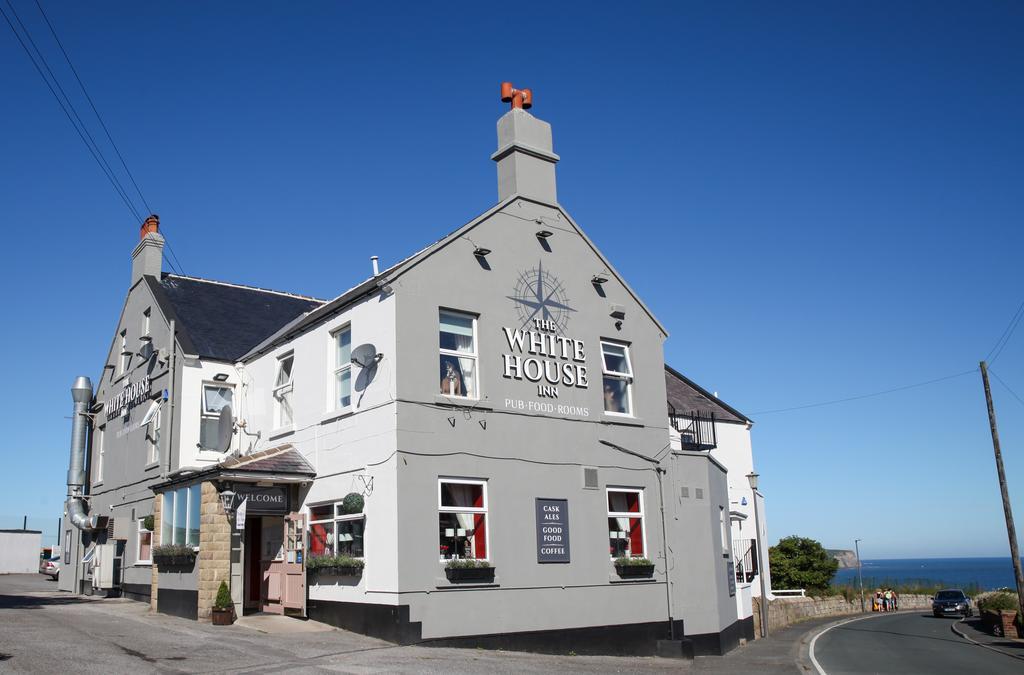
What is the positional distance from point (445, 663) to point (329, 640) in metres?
2.81

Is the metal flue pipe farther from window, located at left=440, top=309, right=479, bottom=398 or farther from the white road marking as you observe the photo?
the white road marking

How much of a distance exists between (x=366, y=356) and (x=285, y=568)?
206 inches

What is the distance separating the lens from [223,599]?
17.3 m

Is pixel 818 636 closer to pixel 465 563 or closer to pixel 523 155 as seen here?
pixel 465 563

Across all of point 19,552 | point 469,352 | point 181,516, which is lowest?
point 19,552

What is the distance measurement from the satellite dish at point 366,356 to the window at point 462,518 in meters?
2.61

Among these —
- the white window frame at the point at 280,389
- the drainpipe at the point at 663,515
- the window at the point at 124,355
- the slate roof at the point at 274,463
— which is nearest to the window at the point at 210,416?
the white window frame at the point at 280,389

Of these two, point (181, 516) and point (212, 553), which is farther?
point (181, 516)

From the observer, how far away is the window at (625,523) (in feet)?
63.3

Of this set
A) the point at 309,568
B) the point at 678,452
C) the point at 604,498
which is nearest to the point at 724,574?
the point at 678,452

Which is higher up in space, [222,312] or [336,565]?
[222,312]

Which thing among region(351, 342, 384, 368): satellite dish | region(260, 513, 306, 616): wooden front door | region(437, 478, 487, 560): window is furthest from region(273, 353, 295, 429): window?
region(437, 478, 487, 560): window

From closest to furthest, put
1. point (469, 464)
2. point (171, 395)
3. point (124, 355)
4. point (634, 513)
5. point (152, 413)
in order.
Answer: point (469, 464) < point (634, 513) < point (171, 395) < point (152, 413) < point (124, 355)

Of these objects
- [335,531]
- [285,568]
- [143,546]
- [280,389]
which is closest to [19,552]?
[143,546]
